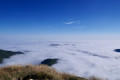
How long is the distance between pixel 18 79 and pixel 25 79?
285 millimetres

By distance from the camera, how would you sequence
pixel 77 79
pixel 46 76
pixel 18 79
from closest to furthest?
pixel 18 79, pixel 46 76, pixel 77 79

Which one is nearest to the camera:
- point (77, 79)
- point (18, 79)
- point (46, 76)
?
point (18, 79)

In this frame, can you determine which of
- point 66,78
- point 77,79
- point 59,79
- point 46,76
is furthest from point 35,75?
point 77,79

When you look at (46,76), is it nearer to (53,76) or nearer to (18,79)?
(53,76)

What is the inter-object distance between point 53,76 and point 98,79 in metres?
2.17

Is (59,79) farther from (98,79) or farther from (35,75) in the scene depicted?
(98,79)

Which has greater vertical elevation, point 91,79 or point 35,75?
point 35,75

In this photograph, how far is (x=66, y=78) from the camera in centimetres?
653

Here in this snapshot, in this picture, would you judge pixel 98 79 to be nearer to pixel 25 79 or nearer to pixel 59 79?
pixel 59 79

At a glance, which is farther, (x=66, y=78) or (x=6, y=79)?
(x=66, y=78)

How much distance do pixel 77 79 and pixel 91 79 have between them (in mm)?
690

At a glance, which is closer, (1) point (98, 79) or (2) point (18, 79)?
(2) point (18, 79)

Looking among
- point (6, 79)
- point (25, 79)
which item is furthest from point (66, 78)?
point (6, 79)

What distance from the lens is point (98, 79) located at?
6.26 m
